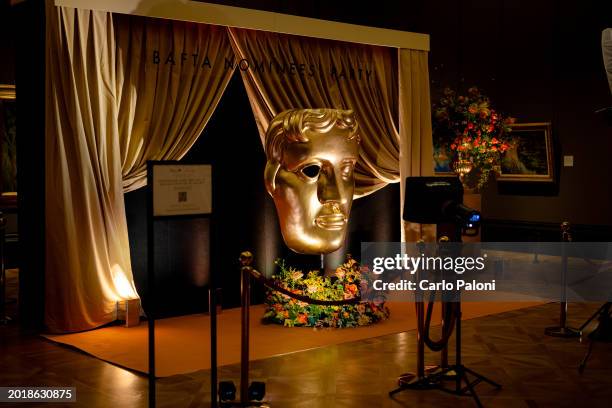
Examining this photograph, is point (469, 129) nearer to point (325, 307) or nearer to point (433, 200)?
point (325, 307)

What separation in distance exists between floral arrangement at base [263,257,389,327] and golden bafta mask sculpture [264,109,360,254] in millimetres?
304

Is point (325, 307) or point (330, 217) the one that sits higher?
point (330, 217)

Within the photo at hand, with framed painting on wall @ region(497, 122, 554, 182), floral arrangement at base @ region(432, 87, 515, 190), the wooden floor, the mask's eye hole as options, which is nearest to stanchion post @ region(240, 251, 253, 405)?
the wooden floor

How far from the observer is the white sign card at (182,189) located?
423 centimetres

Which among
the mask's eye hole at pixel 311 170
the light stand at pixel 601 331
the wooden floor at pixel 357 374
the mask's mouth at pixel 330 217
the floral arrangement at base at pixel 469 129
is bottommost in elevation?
the wooden floor at pixel 357 374

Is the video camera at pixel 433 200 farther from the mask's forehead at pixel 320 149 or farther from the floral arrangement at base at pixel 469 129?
the floral arrangement at base at pixel 469 129

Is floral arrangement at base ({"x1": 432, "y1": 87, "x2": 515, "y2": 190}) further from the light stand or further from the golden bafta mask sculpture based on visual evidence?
the light stand

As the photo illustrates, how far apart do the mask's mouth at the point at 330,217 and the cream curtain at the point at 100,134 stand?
1340mm

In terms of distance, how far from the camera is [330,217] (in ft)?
23.3

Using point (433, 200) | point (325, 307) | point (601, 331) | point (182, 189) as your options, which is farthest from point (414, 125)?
point (182, 189)

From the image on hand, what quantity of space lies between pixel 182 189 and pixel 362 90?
442 cm

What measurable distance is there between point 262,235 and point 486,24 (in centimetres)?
551

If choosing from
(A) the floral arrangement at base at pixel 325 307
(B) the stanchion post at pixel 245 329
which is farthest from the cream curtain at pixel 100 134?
(B) the stanchion post at pixel 245 329

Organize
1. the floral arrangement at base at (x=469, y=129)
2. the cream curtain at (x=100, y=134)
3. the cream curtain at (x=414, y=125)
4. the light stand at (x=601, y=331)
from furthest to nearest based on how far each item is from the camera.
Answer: the floral arrangement at base at (x=469, y=129)
the cream curtain at (x=414, y=125)
the cream curtain at (x=100, y=134)
the light stand at (x=601, y=331)
